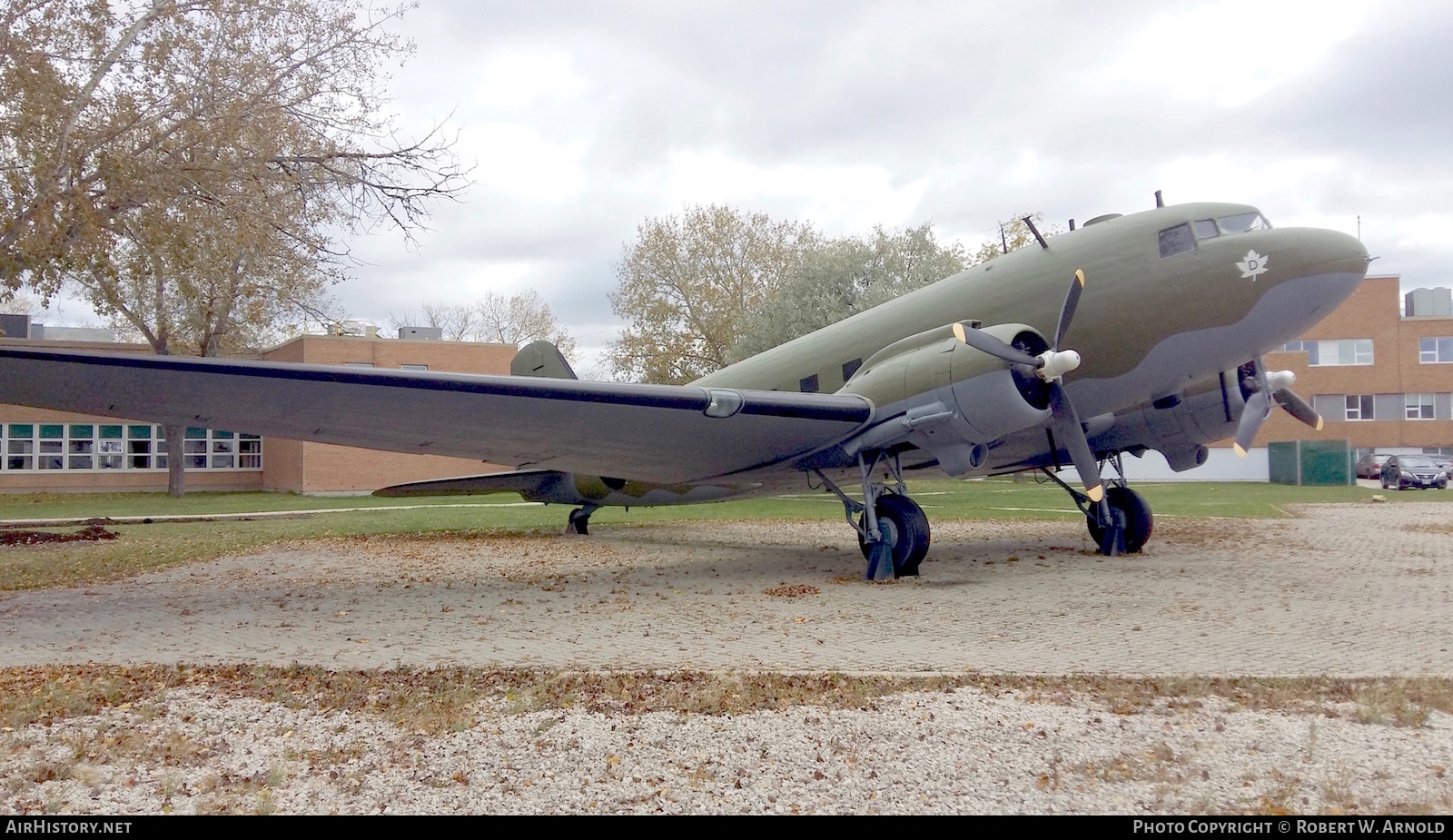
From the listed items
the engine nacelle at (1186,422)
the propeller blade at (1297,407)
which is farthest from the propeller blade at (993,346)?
the propeller blade at (1297,407)

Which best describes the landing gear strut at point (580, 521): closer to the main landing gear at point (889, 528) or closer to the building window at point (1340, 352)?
the main landing gear at point (889, 528)

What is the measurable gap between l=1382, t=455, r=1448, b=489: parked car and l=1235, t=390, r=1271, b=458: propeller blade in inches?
1305

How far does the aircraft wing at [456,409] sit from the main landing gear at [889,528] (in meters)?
0.70

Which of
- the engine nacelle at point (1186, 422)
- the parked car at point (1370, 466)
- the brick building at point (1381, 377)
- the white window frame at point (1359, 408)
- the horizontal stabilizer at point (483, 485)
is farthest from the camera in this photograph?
the white window frame at point (1359, 408)

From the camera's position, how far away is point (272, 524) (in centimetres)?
2355

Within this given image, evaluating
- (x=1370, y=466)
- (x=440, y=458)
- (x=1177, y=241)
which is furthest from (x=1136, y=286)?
(x=1370, y=466)

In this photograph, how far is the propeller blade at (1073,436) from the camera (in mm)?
10758

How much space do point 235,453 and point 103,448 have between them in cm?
583

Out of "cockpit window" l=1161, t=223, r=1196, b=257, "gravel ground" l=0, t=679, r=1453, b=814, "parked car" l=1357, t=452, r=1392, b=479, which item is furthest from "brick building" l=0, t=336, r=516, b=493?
"parked car" l=1357, t=452, r=1392, b=479

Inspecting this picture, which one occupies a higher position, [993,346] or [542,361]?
[542,361]

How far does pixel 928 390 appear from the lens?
10.7 metres

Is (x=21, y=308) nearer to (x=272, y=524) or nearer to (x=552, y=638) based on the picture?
(x=272, y=524)

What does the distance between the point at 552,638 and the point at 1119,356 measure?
754cm

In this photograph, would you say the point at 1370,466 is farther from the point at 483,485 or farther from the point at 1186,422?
the point at 483,485
